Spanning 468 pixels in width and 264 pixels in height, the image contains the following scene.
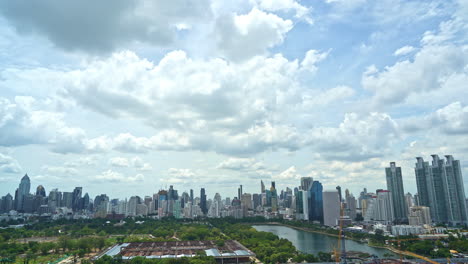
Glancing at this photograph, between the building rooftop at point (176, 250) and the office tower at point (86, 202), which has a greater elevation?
the office tower at point (86, 202)

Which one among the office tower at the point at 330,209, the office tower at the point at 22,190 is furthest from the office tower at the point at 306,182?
the office tower at the point at 22,190

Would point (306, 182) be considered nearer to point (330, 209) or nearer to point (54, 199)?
point (330, 209)

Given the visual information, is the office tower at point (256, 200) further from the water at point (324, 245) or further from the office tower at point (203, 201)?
the water at point (324, 245)

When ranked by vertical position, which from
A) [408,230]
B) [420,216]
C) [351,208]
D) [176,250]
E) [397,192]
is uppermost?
[397,192]

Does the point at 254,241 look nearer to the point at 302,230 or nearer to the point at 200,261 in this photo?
the point at 200,261

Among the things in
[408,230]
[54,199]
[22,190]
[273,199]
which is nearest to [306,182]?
[273,199]

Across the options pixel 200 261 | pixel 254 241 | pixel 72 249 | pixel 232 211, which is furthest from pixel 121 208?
pixel 200 261
